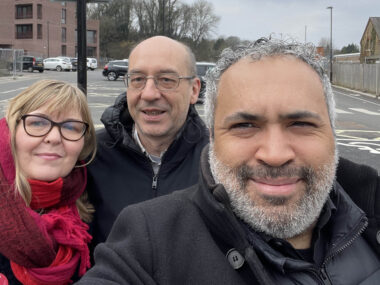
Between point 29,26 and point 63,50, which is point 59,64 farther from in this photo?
point 63,50

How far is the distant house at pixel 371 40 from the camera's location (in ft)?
181

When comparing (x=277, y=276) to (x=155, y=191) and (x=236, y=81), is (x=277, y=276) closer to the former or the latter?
(x=236, y=81)

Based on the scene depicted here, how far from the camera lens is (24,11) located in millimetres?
67188

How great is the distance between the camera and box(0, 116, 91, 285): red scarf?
2.08 meters

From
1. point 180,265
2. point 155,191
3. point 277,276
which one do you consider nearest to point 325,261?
point 277,276

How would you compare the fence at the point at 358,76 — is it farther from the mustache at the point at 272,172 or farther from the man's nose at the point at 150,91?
the mustache at the point at 272,172

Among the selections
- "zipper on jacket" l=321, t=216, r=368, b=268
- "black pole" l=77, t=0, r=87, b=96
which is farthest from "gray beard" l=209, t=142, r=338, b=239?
"black pole" l=77, t=0, r=87, b=96

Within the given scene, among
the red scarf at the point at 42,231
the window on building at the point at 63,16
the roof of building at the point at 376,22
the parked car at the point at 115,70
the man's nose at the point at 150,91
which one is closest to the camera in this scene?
the red scarf at the point at 42,231

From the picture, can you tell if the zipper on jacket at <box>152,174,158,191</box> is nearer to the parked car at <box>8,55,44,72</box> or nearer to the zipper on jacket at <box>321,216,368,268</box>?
the zipper on jacket at <box>321,216,368,268</box>

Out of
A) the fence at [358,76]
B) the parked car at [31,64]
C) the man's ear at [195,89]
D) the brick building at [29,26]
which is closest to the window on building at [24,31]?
the brick building at [29,26]

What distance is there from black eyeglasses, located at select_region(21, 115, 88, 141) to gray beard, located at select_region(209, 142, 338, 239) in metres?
1.02

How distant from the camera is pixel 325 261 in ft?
5.30

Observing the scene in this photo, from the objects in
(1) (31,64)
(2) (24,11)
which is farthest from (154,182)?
(2) (24,11)

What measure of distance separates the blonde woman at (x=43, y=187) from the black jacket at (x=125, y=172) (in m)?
0.18
